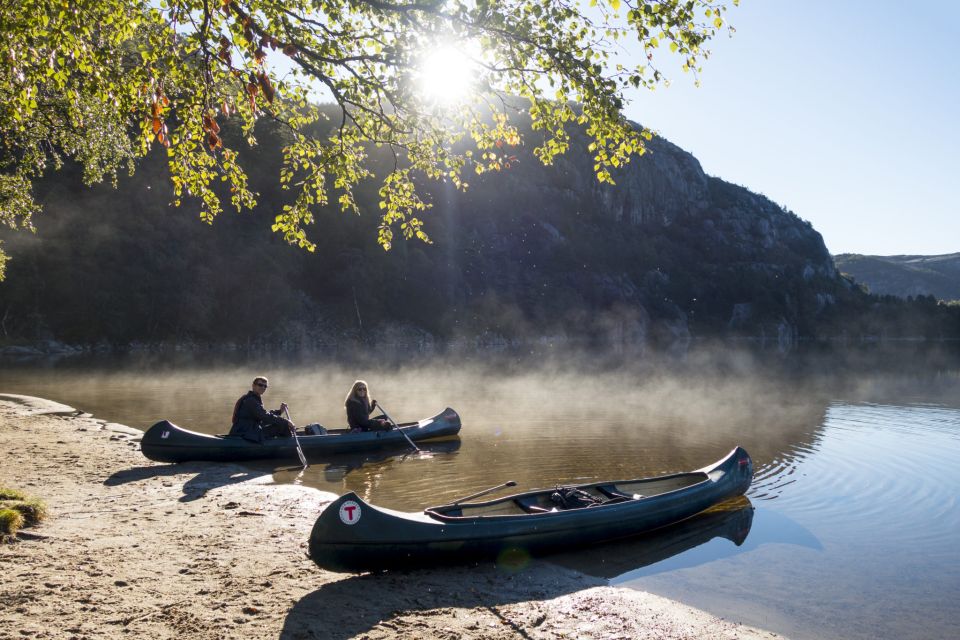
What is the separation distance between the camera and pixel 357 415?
15094 mm

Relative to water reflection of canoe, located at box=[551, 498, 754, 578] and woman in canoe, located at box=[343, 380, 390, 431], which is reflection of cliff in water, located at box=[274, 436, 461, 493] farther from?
water reflection of canoe, located at box=[551, 498, 754, 578]

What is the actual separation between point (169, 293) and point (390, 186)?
170 ft

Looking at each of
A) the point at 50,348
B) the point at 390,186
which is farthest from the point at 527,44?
the point at 50,348

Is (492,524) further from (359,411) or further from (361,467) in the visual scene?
(359,411)

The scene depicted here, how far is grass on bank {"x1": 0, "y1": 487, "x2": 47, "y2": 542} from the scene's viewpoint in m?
6.73

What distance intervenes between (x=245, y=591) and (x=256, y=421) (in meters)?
7.72

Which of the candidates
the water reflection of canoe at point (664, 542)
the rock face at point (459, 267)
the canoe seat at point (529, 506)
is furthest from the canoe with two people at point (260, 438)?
the rock face at point (459, 267)

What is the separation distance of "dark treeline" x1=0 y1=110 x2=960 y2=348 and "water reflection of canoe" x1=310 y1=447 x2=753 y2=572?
458 centimetres

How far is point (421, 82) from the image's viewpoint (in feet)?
27.0

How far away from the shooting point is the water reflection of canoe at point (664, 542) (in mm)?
8164

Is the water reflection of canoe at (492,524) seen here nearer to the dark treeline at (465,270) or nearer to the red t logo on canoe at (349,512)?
the red t logo on canoe at (349,512)

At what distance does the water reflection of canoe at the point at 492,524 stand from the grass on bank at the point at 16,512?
10.4 ft

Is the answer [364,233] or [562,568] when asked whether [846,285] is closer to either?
[364,233]

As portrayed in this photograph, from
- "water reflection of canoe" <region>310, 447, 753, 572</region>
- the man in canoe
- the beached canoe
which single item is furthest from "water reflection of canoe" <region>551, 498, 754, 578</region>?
the man in canoe
